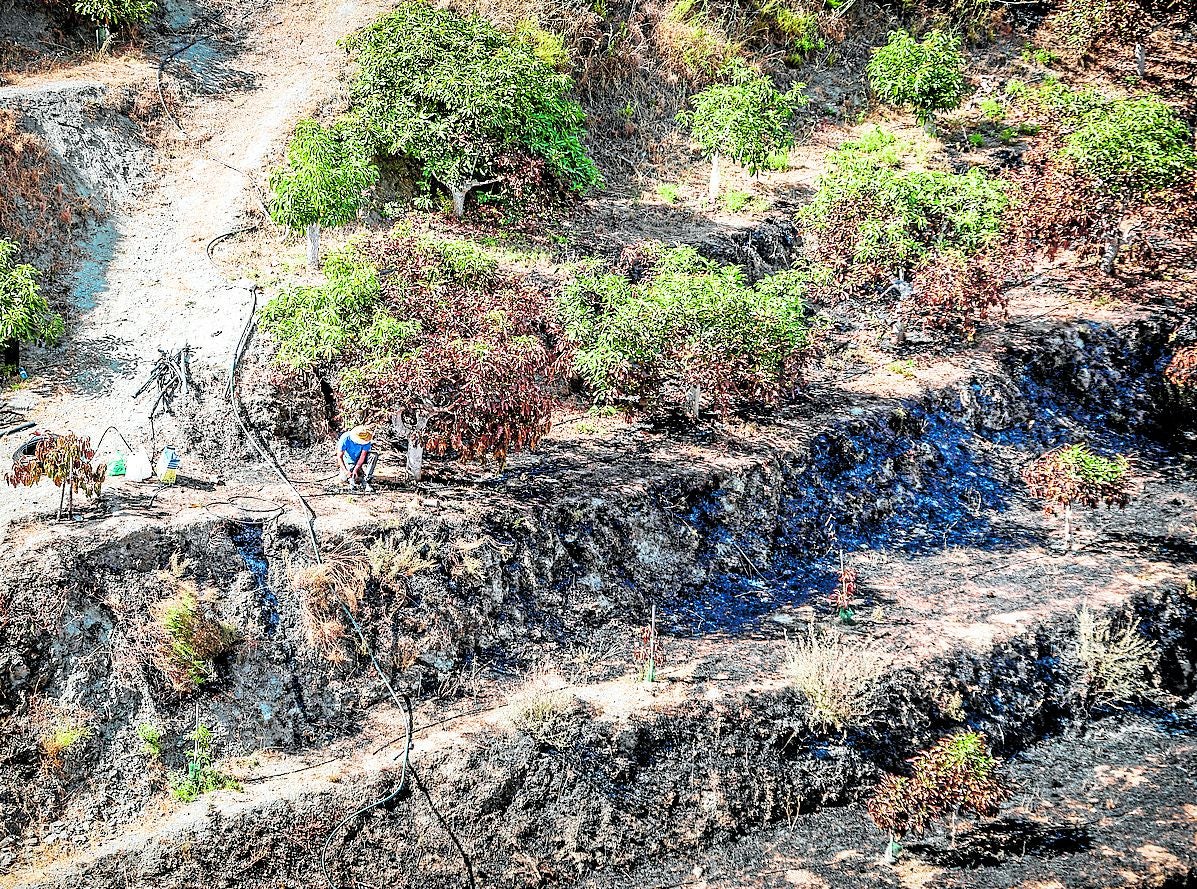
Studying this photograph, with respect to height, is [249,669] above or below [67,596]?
below

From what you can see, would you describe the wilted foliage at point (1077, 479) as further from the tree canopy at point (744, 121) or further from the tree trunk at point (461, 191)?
the tree trunk at point (461, 191)

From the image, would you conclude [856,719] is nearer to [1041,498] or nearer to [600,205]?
[1041,498]

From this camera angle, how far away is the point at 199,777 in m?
11.0

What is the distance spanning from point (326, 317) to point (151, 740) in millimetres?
5922

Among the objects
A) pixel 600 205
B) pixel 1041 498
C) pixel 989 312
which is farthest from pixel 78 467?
pixel 989 312

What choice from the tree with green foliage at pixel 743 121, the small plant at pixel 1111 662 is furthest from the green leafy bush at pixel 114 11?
the small plant at pixel 1111 662

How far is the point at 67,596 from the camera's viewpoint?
11.7 m

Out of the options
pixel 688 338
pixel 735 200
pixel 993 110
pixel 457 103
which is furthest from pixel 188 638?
pixel 993 110

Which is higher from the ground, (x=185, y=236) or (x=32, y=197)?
(x=32, y=197)

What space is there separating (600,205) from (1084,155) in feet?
31.2

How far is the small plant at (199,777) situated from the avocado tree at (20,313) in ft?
25.1

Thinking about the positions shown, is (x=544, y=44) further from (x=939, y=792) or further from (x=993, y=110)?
(x=939, y=792)

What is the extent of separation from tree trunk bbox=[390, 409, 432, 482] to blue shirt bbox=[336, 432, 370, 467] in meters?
0.54

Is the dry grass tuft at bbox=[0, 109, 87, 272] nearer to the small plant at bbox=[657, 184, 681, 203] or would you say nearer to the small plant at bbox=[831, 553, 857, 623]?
the small plant at bbox=[657, 184, 681, 203]
